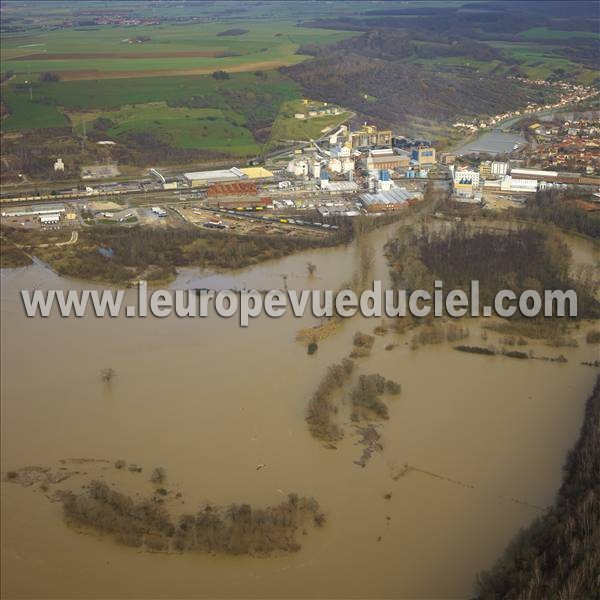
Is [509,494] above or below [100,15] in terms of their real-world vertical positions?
A: below

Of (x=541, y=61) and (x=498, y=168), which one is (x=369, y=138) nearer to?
(x=498, y=168)

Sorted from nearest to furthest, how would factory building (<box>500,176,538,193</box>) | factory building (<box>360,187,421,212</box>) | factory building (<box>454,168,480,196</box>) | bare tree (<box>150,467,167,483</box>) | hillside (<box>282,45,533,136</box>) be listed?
bare tree (<box>150,467,167,483</box>) < factory building (<box>360,187,421,212</box>) < factory building (<box>454,168,480,196</box>) < factory building (<box>500,176,538,193</box>) < hillside (<box>282,45,533,136</box>)

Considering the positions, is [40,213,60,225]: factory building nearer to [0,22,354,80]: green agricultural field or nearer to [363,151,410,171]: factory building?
[363,151,410,171]: factory building

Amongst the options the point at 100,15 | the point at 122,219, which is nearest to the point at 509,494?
the point at 122,219

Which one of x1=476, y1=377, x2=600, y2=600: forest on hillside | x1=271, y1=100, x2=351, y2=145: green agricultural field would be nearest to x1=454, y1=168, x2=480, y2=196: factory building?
x1=271, y1=100, x2=351, y2=145: green agricultural field

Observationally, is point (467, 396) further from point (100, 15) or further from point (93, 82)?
point (100, 15)

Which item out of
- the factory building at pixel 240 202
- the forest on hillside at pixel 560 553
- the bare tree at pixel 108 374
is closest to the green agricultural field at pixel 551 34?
the factory building at pixel 240 202

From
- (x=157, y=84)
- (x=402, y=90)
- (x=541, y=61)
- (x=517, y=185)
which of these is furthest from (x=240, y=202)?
(x=541, y=61)

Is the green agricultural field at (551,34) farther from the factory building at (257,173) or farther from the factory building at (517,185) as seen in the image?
the factory building at (257,173)
